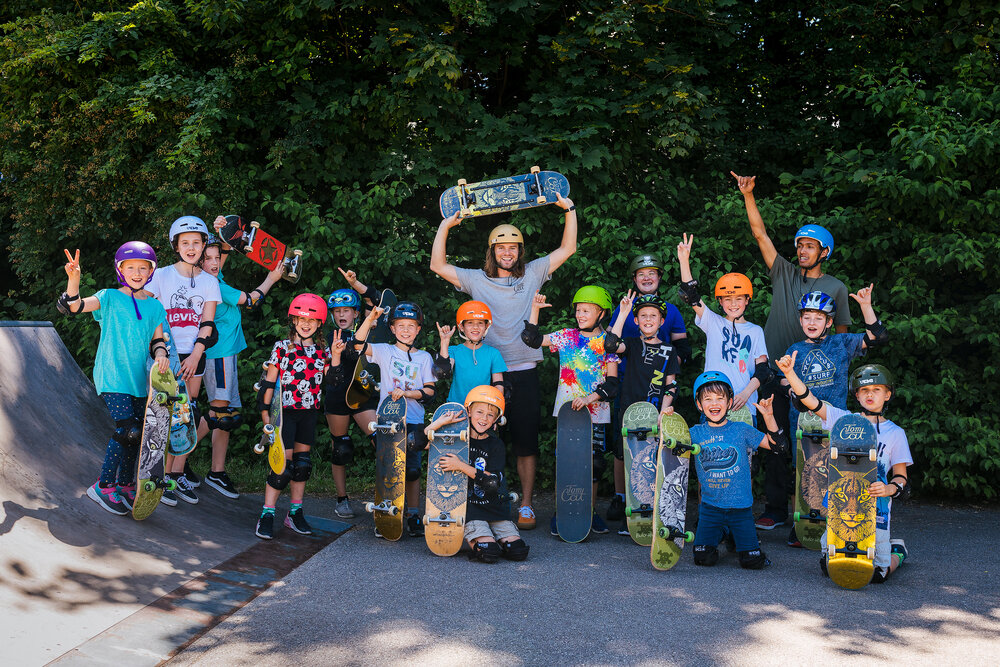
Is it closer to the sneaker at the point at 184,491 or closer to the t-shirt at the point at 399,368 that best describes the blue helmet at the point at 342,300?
the t-shirt at the point at 399,368

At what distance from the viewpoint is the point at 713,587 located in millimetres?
4105

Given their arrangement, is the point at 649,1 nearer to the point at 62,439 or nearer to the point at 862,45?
the point at 862,45

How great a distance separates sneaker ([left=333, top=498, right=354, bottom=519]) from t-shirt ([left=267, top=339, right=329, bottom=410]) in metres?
1.02

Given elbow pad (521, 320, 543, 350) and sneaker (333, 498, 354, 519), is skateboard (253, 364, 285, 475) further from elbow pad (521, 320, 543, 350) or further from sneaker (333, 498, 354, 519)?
elbow pad (521, 320, 543, 350)

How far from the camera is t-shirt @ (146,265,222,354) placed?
535 centimetres

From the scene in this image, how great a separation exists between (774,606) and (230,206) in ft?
18.7

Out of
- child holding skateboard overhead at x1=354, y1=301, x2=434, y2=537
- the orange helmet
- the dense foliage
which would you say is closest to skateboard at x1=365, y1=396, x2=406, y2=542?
child holding skateboard overhead at x1=354, y1=301, x2=434, y2=537

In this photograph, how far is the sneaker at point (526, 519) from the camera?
17.5 ft

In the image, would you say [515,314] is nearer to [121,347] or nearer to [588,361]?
[588,361]

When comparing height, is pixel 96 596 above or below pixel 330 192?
below

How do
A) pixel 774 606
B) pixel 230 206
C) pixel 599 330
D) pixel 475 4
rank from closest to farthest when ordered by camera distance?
pixel 774 606 → pixel 599 330 → pixel 475 4 → pixel 230 206

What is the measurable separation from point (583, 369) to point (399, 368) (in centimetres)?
127

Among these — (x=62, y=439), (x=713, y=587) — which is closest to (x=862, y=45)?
(x=713, y=587)

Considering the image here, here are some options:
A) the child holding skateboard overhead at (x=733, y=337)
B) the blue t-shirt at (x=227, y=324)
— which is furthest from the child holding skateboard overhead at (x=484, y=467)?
the blue t-shirt at (x=227, y=324)
